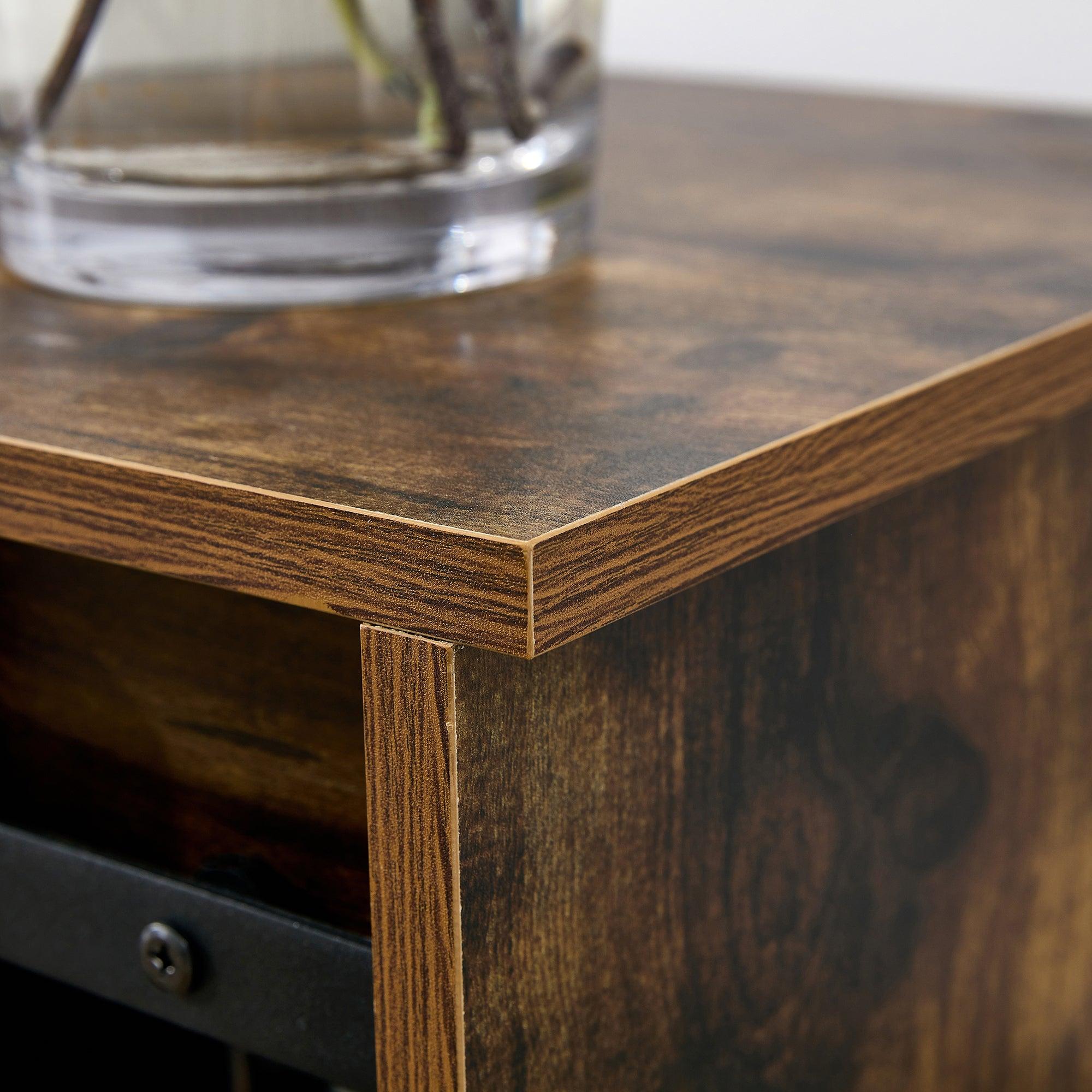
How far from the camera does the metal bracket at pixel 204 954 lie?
37cm

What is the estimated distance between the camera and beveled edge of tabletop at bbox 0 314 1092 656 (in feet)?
0.95

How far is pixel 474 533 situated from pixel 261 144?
0.71 feet

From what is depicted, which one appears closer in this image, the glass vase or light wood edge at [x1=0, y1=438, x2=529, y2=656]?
light wood edge at [x1=0, y1=438, x2=529, y2=656]

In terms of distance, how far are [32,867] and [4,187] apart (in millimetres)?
216

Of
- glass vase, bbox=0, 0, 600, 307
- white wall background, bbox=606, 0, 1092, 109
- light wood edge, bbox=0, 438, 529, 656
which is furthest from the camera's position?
white wall background, bbox=606, 0, 1092, 109

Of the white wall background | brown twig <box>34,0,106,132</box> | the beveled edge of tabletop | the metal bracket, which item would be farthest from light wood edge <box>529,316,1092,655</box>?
the white wall background

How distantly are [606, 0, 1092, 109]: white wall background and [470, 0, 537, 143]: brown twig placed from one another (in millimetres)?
557

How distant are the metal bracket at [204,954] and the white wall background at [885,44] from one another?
0.76 metres

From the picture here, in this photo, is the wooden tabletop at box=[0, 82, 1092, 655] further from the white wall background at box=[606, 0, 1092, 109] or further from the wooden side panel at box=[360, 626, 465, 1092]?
the white wall background at box=[606, 0, 1092, 109]

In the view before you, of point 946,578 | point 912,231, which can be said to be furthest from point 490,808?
point 912,231

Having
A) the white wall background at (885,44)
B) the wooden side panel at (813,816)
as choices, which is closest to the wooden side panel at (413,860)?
the wooden side panel at (813,816)

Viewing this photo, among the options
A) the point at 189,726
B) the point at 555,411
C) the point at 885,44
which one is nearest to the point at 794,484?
the point at 555,411

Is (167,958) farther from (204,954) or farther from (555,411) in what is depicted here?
(555,411)

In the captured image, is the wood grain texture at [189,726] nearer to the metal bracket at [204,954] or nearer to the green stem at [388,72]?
the metal bracket at [204,954]
